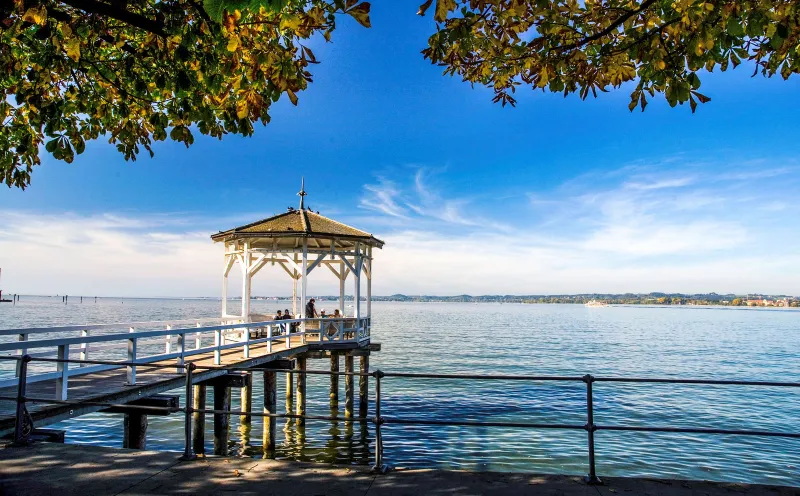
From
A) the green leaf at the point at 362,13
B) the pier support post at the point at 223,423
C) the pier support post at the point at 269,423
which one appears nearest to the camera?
the green leaf at the point at 362,13

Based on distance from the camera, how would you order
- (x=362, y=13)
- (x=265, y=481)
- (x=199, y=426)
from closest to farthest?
(x=362, y=13) → (x=265, y=481) → (x=199, y=426)

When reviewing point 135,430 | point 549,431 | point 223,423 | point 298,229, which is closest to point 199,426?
point 223,423

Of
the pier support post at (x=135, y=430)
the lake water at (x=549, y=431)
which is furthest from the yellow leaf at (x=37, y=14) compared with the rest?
the lake water at (x=549, y=431)

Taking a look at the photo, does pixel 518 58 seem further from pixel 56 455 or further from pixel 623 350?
pixel 623 350

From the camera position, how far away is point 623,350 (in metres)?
46.5

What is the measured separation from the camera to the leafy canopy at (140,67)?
4902mm

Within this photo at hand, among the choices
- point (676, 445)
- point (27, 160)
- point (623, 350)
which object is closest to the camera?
point (27, 160)

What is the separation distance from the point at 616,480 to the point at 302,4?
533 cm

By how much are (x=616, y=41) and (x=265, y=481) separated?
5848 millimetres

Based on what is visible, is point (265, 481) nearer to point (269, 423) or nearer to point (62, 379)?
point (62, 379)

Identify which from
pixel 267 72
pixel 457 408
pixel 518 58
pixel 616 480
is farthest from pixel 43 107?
pixel 457 408

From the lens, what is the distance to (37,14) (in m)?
4.84

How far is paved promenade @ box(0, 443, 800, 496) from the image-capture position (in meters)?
4.52

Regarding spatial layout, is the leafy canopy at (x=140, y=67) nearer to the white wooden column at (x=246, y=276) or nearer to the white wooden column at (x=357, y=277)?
the white wooden column at (x=246, y=276)
